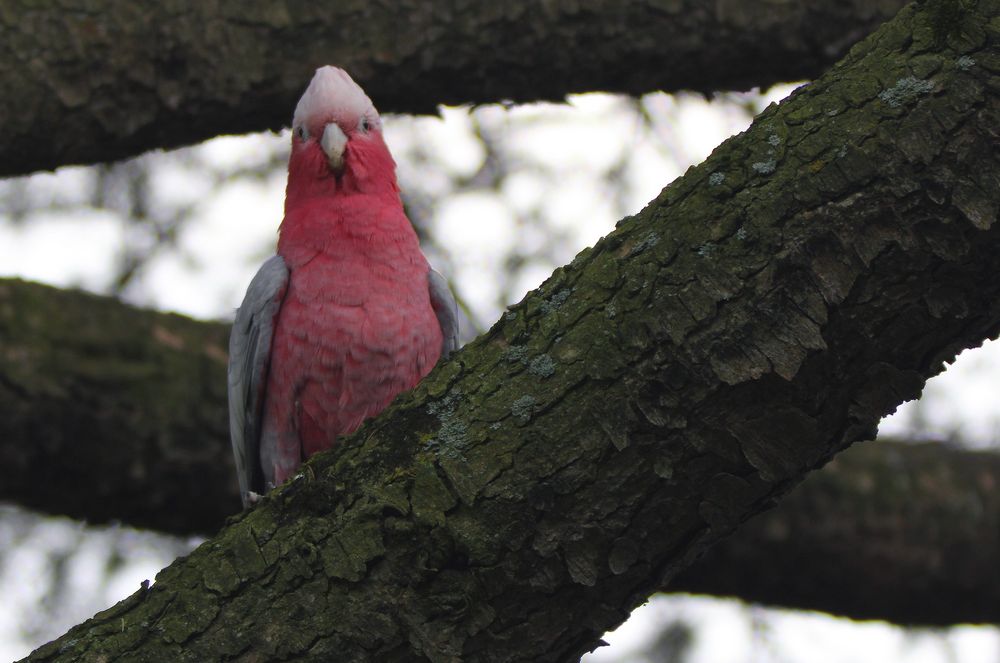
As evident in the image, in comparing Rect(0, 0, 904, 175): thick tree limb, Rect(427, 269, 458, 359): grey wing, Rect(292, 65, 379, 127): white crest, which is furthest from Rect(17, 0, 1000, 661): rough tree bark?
Rect(0, 0, 904, 175): thick tree limb

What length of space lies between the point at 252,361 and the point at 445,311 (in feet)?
2.80

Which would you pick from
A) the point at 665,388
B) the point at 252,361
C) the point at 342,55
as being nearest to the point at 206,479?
the point at 252,361

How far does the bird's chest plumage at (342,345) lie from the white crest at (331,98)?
1.91 ft

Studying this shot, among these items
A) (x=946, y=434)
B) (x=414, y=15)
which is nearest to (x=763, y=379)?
(x=414, y=15)

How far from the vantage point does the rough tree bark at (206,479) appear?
490 cm

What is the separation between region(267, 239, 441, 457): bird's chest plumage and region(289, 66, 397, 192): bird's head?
1.42 ft

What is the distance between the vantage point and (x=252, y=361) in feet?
14.7

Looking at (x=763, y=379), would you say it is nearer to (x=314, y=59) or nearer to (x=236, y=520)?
(x=236, y=520)

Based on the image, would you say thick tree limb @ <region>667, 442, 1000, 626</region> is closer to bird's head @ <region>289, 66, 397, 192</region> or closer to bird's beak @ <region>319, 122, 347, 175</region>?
bird's head @ <region>289, 66, 397, 192</region>

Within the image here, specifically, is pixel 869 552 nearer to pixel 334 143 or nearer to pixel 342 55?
pixel 334 143

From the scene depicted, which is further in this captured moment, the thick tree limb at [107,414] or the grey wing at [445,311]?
the thick tree limb at [107,414]

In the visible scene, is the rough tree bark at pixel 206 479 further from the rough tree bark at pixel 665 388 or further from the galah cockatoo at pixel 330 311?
the rough tree bark at pixel 665 388

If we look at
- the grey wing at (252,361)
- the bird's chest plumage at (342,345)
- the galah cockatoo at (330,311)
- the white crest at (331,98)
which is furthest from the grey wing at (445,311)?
the white crest at (331,98)

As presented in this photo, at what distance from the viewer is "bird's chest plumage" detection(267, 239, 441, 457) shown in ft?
14.1
